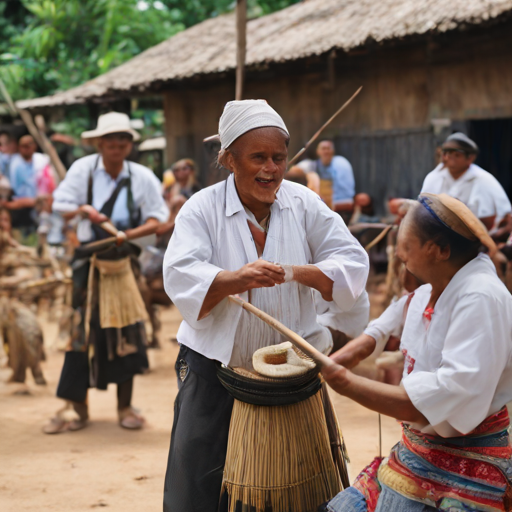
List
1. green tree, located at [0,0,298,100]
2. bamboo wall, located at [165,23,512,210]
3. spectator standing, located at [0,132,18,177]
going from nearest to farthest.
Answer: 1. bamboo wall, located at [165,23,512,210]
2. spectator standing, located at [0,132,18,177]
3. green tree, located at [0,0,298,100]

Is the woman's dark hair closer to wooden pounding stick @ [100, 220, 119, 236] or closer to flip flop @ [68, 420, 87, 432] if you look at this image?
wooden pounding stick @ [100, 220, 119, 236]

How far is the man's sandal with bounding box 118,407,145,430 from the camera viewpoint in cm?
525

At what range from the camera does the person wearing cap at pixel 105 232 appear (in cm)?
516

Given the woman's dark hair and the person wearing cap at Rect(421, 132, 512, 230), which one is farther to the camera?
the person wearing cap at Rect(421, 132, 512, 230)

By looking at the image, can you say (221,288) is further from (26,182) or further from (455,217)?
(26,182)

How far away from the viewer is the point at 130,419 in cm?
529

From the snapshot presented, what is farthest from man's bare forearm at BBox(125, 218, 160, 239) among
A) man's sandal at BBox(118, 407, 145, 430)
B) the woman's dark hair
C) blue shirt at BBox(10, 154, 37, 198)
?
blue shirt at BBox(10, 154, 37, 198)

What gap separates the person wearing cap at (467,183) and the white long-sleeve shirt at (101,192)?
2537 millimetres

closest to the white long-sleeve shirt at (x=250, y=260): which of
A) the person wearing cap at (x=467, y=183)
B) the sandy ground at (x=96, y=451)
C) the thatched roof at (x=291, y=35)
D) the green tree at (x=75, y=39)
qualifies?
the sandy ground at (x=96, y=451)

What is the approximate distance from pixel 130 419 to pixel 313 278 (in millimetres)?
3074

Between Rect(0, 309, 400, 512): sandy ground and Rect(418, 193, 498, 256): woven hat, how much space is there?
95.3 inches

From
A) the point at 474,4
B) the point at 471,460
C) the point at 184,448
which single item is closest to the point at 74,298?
the point at 184,448

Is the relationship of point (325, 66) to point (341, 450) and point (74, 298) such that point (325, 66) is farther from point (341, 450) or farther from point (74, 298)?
point (341, 450)

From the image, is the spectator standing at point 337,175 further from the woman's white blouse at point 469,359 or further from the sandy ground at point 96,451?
the woman's white blouse at point 469,359
